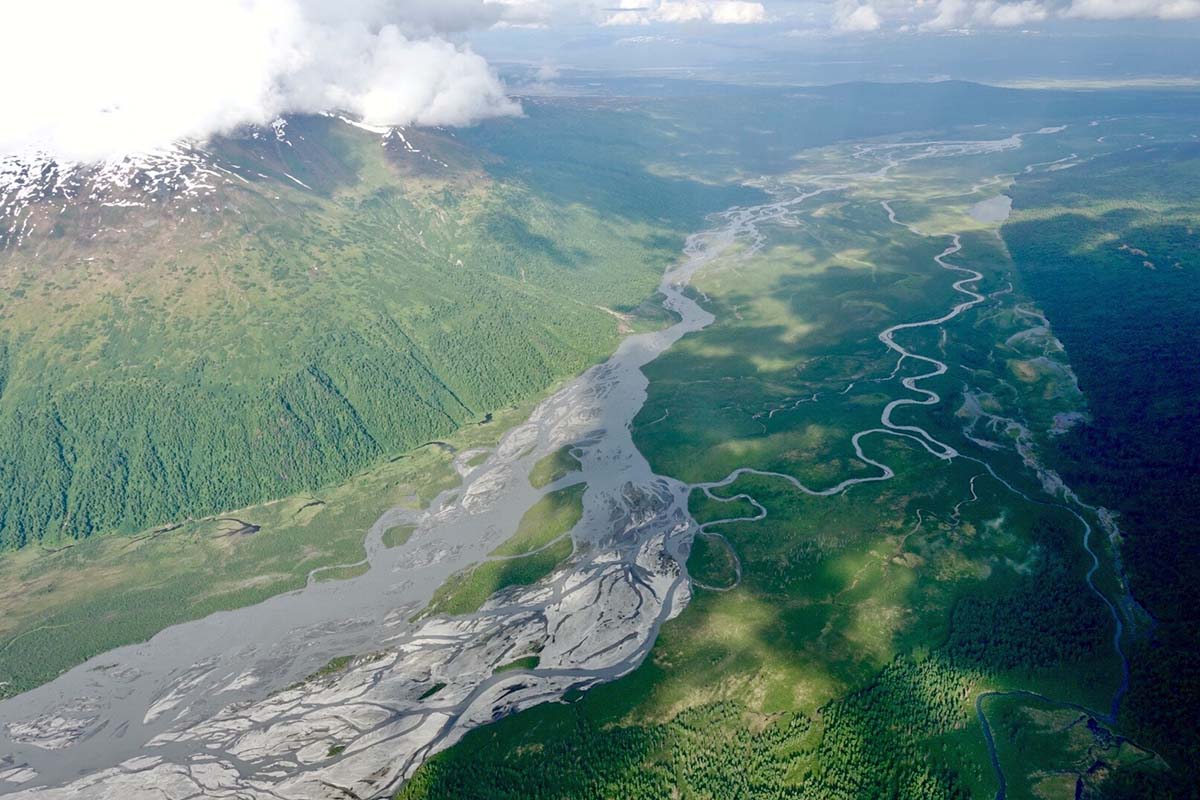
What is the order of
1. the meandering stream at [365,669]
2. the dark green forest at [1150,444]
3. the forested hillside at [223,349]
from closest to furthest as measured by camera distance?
1. the dark green forest at [1150,444]
2. the meandering stream at [365,669]
3. the forested hillside at [223,349]

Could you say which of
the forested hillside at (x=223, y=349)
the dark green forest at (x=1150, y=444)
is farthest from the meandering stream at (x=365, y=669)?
the forested hillside at (x=223, y=349)

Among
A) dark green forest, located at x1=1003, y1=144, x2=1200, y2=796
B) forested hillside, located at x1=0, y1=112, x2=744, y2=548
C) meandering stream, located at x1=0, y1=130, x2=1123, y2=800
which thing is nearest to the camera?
dark green forest, located at x1=1003, y1=144, x2=1200, y2=796

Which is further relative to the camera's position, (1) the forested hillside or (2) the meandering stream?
(1) the forested hillside

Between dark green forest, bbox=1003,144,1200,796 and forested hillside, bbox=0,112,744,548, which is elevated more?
forested hillside, bbox=0,112,744,548

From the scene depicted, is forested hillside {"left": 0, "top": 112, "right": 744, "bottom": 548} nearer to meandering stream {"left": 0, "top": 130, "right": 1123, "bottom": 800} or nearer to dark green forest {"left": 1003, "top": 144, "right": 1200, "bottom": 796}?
meandering stream {"left": 0, "top": 130, "right": 1123, "bottom": 800}

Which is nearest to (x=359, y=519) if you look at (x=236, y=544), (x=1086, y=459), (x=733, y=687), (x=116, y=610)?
(x=236, y=544)

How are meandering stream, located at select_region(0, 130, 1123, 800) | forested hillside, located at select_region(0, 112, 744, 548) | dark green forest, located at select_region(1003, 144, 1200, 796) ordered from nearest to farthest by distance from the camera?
dark green forest, located at select_region(1003, 144, 1200, 796) → meandering stream, located at select_region(0, 130, 1123, 800) → forested hillside, located at select_region(0, 112, 744, 548)

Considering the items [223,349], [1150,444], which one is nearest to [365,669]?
[223,349]

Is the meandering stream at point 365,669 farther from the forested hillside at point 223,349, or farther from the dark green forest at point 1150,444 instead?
the forested hillside at point 223,349

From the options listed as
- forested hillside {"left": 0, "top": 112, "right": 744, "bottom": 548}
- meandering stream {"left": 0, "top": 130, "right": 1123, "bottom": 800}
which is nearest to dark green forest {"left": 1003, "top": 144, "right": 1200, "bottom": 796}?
meandering stream {"left": 0, "top": 130, "right": 1123, "bottom": 800}
